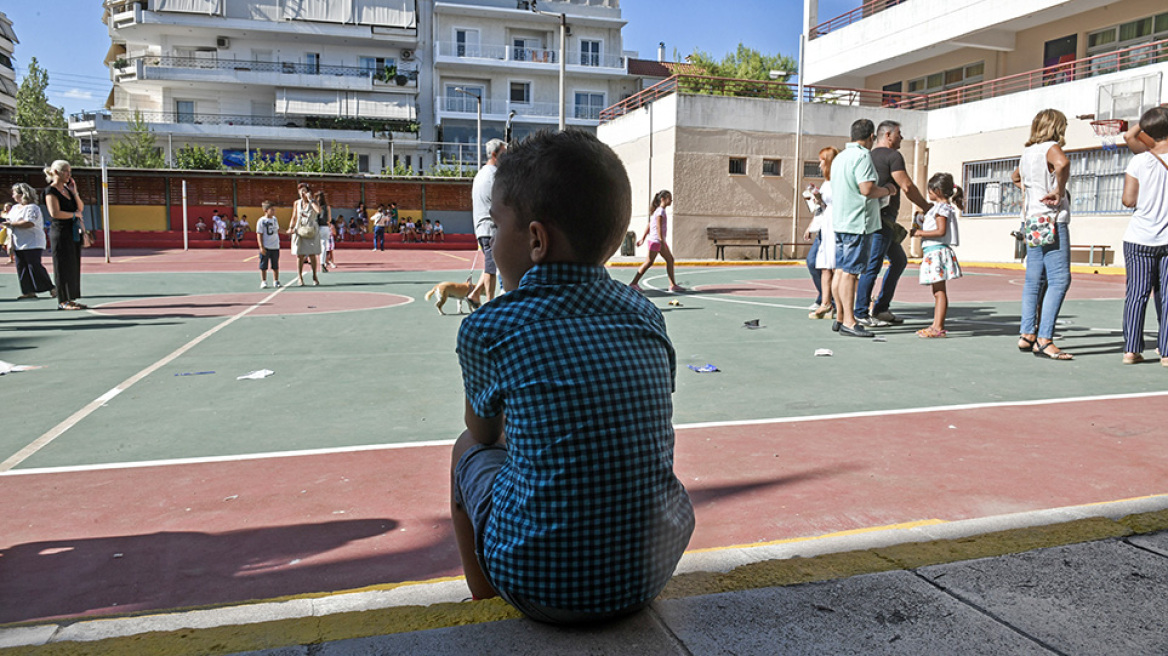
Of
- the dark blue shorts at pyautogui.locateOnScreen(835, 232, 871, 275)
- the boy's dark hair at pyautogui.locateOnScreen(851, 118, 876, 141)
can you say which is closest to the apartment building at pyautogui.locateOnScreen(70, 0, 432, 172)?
the boy's dark hair at pyautogui.locateOnScreen(851, 118, 876, 141)

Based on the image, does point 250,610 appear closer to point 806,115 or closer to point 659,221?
point 659,221

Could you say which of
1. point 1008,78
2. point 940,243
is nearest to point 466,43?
point 1008,78

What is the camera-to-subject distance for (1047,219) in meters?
7.41

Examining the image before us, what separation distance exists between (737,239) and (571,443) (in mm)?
26707

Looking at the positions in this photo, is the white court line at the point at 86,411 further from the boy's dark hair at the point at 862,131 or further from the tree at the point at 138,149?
the tree at the point at 138,149

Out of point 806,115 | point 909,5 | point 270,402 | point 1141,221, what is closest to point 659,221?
point 1141,221

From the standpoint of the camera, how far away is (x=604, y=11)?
61312 millimetres

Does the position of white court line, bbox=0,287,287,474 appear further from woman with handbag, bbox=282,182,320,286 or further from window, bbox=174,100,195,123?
window, bbox=174,100,195,123

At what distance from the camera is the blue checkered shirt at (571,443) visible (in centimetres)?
192

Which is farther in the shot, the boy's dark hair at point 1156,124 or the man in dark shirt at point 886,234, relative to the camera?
the man in dark shirt at point 886,234

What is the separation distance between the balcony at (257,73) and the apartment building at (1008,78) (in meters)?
32.8

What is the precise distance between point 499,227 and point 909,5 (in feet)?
109

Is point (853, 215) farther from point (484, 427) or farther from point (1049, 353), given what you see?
point (484, 427)

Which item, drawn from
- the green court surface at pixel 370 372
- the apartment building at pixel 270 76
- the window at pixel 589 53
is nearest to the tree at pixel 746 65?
the window at pixel 589 53
